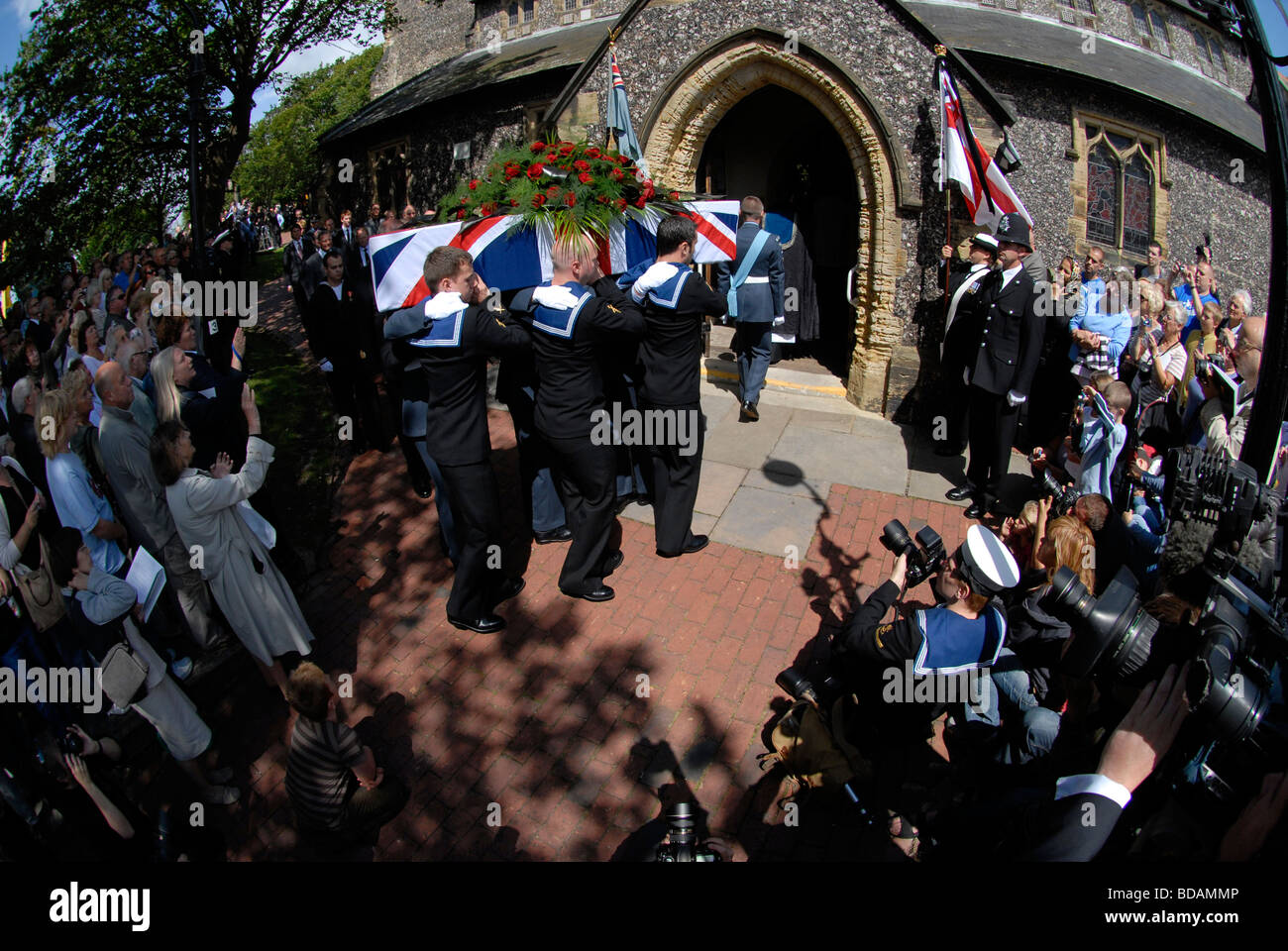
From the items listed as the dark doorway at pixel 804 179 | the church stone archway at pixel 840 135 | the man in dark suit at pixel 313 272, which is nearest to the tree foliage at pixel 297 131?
the dark doorway at pixel 804 179

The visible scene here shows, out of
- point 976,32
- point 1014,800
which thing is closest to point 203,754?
point 1014,800

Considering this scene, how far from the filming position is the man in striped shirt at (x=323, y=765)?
3.01 m

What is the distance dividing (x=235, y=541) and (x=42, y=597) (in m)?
0.84

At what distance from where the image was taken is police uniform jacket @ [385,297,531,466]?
13.4 ft

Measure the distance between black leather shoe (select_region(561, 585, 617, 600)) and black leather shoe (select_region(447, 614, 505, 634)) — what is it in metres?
0.51

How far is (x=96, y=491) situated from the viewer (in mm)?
4211

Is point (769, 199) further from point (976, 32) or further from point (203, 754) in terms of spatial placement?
point (203, 754)

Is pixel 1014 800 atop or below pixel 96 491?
below

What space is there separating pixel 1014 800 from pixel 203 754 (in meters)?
4.04

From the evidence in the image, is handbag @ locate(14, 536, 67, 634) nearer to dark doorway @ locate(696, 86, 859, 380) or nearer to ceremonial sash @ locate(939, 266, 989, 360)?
ceremonial sash @ locate(939, 266, 989, 360)

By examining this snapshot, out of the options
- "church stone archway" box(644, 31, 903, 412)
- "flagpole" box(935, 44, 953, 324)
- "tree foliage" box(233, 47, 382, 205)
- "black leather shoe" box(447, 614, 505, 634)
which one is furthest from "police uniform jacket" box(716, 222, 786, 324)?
"tree foliage" box(233, 47, 382, 205)

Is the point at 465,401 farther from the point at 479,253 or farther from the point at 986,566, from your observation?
the point at 986,566

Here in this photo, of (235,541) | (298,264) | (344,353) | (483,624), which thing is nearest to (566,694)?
(483,624)

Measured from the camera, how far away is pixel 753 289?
7051 millimetres
